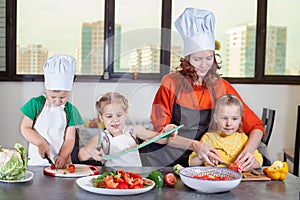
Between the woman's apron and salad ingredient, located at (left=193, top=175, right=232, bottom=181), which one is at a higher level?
the woman's apron

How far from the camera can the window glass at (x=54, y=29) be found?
4113 millimetres

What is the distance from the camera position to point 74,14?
4145mm

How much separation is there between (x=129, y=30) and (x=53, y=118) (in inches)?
77.3

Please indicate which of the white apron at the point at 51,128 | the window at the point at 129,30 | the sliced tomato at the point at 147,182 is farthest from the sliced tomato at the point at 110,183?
the window at the point at 129,30

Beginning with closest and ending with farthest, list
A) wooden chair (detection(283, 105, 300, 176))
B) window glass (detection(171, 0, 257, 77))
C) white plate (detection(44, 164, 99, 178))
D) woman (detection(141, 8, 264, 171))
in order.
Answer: white plate (detection(44, 164, 99, 178)) < woman (detection(141, 8, 264, 171)) < wooden chair (detection(283, 105, 300, 176)) < window glass (detection(171, 0, 257, 77))

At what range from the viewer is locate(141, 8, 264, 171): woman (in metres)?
2.10

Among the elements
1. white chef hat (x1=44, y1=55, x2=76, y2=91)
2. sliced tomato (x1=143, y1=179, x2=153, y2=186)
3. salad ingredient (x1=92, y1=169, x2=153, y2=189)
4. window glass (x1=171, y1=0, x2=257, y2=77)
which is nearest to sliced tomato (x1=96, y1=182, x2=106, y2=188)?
salad ingredient (x1=92, y1=169, x2=153, y2=189)

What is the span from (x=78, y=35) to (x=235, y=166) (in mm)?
2541

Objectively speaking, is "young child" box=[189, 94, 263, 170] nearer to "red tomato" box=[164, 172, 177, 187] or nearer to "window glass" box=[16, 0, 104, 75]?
"red tomato" box=[164, 172, 177, 187]

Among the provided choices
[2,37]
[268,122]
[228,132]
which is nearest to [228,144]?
[228,132]

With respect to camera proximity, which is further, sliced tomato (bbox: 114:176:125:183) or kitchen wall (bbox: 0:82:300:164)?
kitchen wall (bbox: 0:82:300:164)

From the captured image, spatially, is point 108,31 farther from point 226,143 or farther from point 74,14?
point 226,143

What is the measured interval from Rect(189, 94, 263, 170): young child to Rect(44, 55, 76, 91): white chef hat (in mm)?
673

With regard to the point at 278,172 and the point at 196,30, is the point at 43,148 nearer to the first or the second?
the point at 196,30
